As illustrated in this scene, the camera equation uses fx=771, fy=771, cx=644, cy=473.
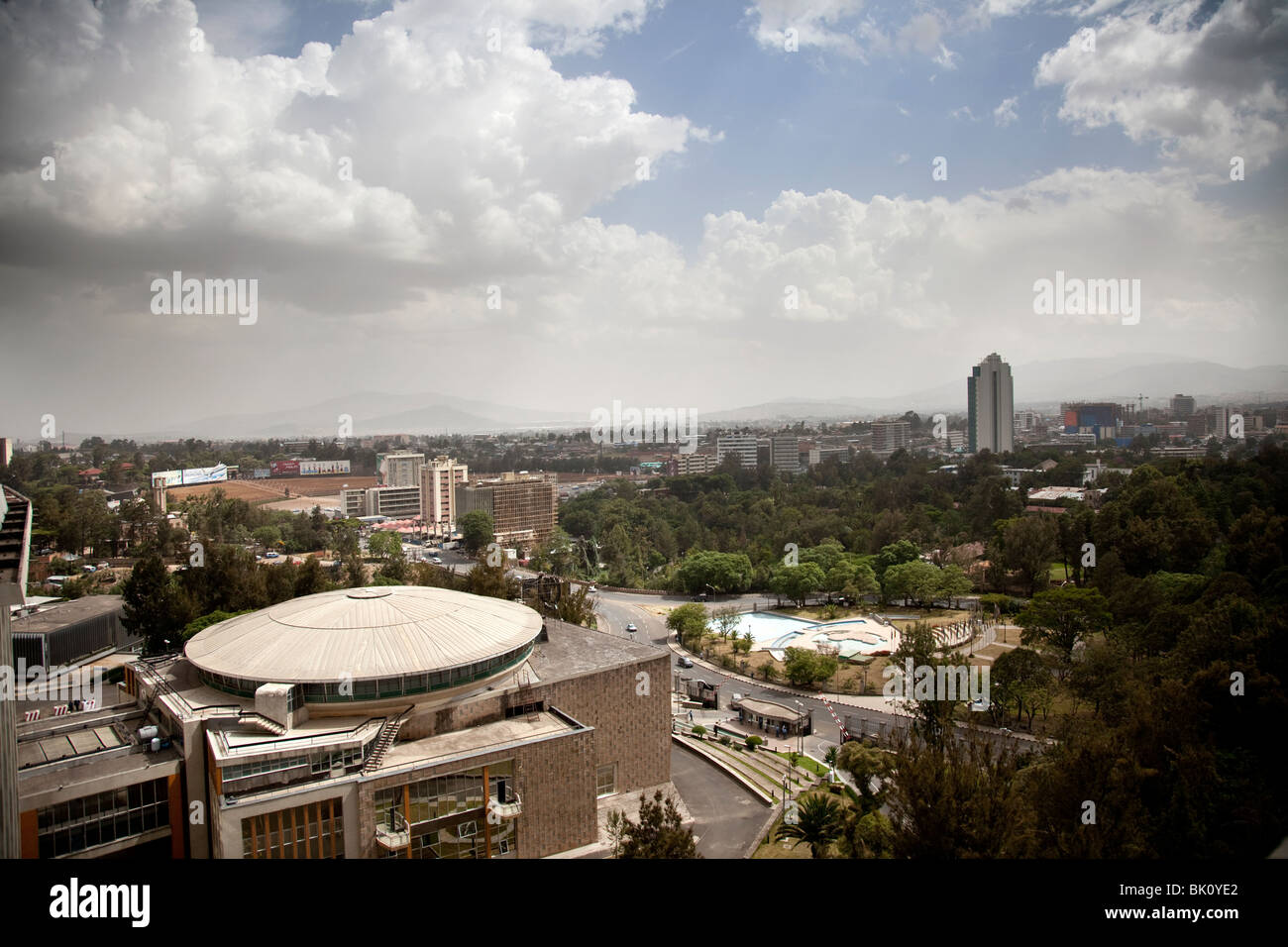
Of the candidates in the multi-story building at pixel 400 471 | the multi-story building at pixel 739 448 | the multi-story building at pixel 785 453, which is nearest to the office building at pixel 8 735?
the multi-story building at pixel 400 471

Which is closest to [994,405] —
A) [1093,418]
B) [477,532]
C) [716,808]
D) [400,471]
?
[1093,418]

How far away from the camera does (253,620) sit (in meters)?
10.9

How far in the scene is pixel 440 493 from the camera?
48312mm

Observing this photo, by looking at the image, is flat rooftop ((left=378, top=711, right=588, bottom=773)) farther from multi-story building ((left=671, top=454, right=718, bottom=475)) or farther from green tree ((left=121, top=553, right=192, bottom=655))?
multi-story building ((left=671, top=454, right=718, bottom=475))

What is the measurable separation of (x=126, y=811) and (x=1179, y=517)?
85.8 ft

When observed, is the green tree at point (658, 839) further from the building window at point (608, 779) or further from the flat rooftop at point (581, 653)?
the flat rooftop at point (581, 653)

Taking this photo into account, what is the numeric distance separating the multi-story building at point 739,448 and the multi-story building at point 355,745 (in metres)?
60.5

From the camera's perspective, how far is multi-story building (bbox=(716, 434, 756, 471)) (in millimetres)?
71819

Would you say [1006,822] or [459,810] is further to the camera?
[459,810]

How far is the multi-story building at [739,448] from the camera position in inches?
2828

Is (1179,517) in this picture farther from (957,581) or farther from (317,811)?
(317,811)

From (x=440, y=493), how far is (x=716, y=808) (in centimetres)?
4062
